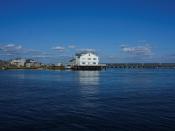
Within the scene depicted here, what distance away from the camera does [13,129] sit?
52.1 ft

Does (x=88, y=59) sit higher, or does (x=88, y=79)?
(x=88, y=59)

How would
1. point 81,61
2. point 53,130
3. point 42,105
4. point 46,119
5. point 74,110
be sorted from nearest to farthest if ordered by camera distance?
point 53,130
point 46,119
point 74,110
point 42,105
point 81,61

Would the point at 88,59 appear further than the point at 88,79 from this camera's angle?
Yes

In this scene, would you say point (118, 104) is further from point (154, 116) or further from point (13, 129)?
point (13, 129)

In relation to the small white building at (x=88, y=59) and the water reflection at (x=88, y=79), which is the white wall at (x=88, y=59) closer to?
the small white building at (x=88, y=59)

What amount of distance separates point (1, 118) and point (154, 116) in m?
10.1

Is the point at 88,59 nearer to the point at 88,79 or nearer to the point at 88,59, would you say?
the point at 88,59

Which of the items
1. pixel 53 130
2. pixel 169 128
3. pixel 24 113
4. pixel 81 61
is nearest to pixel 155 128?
pixel 169 128

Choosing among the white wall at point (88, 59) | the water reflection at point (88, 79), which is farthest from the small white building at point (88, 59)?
the water reflection at point (88, 79)

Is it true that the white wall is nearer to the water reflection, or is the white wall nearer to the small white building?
the small white building

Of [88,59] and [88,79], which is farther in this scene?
[88,59]

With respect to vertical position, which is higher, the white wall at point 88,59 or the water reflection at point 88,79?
the white wall at point 88,59

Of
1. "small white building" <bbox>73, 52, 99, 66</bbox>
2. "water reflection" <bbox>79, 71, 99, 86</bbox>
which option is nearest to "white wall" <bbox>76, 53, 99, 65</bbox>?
"small white building" <bbox>73, 52, 99, 66</bbox>

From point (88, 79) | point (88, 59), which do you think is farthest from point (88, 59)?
A: point (88, 79)
